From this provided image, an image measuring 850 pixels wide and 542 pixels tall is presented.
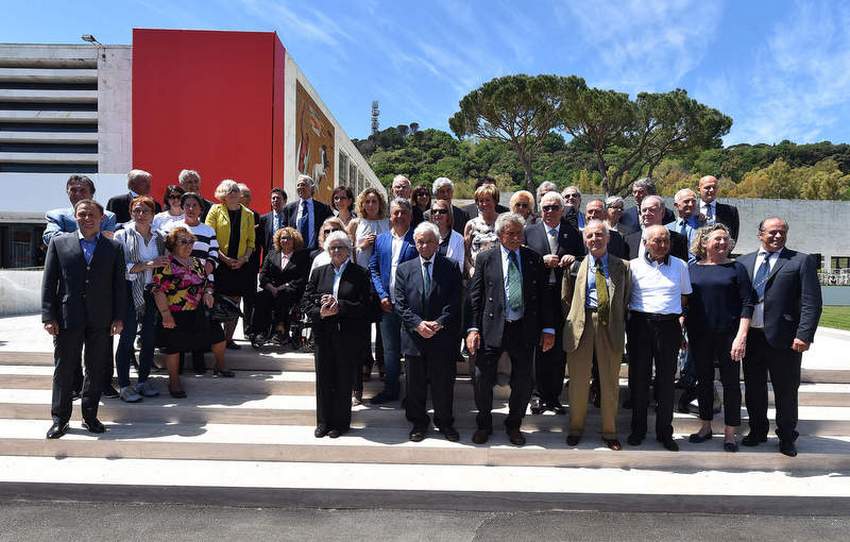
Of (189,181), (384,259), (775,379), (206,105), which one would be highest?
(206,105)

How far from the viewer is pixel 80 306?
4.10 metres

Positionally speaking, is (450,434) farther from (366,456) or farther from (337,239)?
(337,239)

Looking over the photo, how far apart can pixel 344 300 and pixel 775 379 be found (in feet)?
11.2

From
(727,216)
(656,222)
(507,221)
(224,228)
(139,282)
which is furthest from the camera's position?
(224,228)

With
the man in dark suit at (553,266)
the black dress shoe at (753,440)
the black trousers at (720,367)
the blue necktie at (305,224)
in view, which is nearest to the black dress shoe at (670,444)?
the black trousers at (720,367)

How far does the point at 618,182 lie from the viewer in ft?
130

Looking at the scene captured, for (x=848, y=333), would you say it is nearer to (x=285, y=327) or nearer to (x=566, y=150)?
(x=285, y=327)

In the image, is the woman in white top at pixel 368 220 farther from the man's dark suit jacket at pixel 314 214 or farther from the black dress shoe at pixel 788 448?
the black dress shoe at pixel 788 448

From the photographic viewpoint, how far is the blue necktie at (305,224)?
602cm

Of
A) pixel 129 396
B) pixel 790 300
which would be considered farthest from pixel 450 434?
pixel 129 396

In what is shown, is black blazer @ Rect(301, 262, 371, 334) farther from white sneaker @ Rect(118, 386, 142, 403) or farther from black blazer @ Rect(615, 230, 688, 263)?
black blazer @ Rect(615, 230, 688, 263)

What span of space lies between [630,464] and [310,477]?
7.92 ft

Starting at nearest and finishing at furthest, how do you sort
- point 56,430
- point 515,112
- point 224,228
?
point 56,430, point 224,228, point 515,112

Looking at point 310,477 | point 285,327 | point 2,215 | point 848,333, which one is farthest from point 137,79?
point 2,215
